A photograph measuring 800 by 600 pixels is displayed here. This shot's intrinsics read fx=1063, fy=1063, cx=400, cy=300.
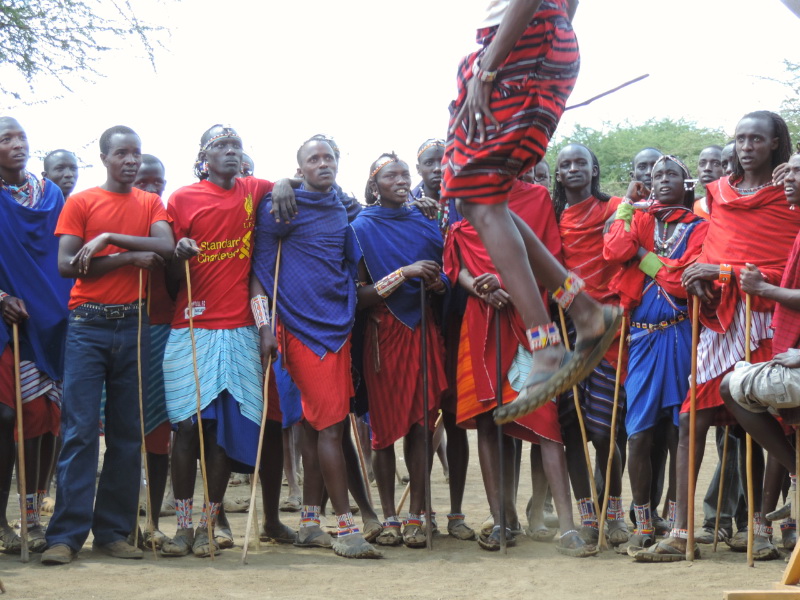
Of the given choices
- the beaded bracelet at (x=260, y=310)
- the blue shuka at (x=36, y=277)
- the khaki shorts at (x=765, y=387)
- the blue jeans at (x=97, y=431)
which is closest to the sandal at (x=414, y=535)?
the beaded bracelet at (x=260, y=310)

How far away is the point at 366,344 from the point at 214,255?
48.8 inches

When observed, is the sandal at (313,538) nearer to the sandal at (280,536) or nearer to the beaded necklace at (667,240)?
the sandal at (280,536)

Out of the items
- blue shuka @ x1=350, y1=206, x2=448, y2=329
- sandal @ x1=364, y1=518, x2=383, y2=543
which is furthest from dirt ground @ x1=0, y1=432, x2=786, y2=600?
blue shuka @ x1=350, y1=206, x2=448, y2=329

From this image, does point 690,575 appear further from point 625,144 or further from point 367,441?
point 625,144

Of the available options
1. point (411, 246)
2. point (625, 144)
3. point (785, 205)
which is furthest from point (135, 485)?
point (625, 144)

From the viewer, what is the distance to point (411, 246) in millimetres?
7512

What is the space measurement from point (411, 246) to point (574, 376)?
344cm

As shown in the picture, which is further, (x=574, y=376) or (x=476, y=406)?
(x=476, y=406)

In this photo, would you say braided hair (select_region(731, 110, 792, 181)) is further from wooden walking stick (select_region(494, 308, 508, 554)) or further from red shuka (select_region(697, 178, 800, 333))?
wooden walking stick (select_region(494, 308, 508, 554))

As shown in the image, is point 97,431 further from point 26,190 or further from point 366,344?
point 366,344

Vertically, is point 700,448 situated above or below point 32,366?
below

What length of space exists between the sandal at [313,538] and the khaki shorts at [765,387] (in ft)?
9.10

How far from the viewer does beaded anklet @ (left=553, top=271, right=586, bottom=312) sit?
179 inches

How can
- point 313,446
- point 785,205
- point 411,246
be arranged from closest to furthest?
point 785,205, point 313,446, point 411,246
